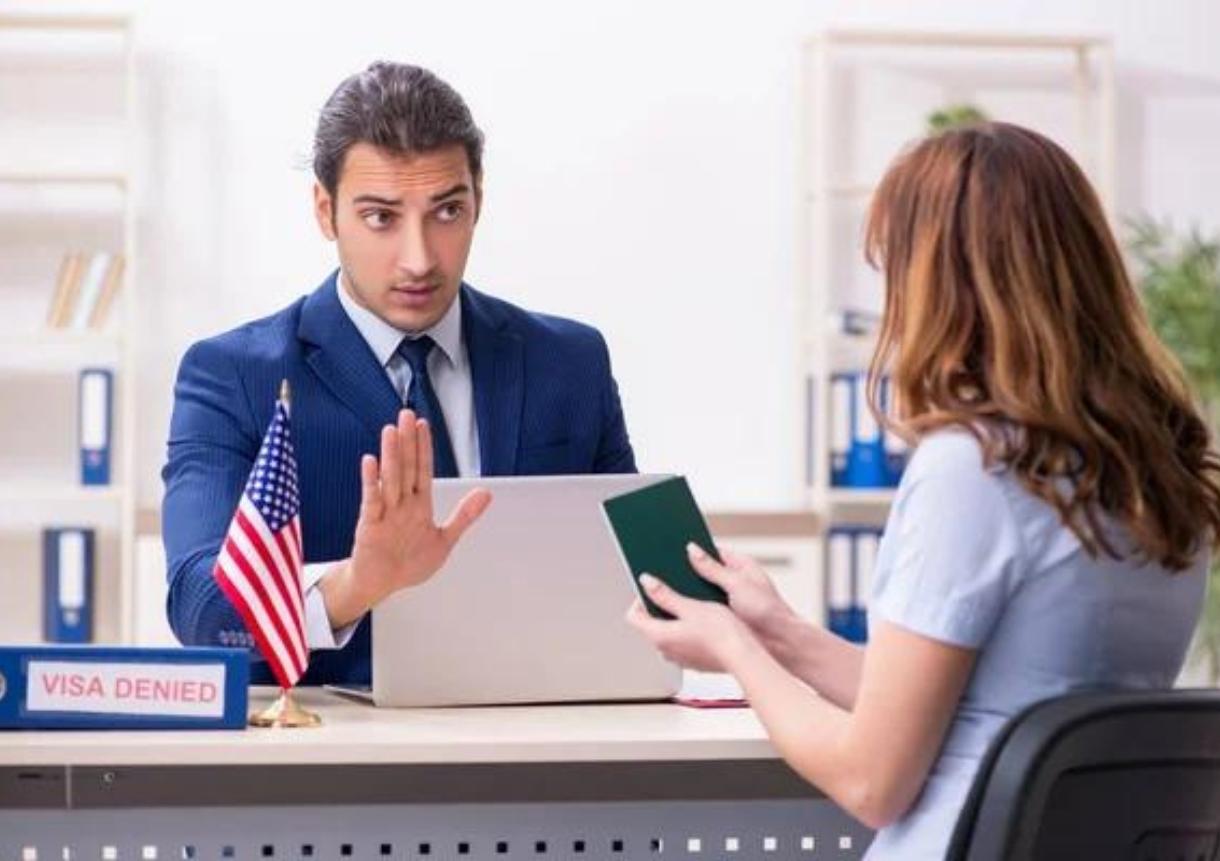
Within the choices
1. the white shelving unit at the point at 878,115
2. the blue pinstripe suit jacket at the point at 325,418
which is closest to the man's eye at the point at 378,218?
the blue pinstripe suit jacket at the point at 325,418

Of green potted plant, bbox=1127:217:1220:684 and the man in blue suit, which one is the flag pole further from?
green potted plant, bbox=1127:217:1220:684

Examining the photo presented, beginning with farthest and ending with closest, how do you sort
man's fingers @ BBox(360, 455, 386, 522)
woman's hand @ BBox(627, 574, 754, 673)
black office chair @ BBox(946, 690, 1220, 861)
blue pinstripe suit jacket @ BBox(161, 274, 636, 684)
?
blue pinstripe suit jacket @ BBox(161, 274, 636, 684), man's fingers @ BBox(360, 455, 386, 522), woman's hand @ BBox(627, 574, 754, 673), black office chair @ BBox(946, 690, 1220, 861)

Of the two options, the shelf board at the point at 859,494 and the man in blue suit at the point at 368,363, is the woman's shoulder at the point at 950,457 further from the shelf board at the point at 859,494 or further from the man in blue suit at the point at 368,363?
the shelf board at the point at 859,494

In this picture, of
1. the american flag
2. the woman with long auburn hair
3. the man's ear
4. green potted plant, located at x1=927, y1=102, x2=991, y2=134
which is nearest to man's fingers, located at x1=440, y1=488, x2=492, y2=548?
the american flag

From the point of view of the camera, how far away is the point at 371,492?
2477 mm

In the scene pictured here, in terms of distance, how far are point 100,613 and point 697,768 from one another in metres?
3.91

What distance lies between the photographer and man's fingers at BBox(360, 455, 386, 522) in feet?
8.05

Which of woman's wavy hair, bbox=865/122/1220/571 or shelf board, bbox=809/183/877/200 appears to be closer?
woman's wavy hair, bbox=865/122/1220/571

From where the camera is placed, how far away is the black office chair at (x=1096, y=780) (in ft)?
5.96

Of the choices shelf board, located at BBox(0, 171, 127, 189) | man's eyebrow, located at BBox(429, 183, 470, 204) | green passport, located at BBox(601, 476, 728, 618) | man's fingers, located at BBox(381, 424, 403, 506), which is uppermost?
shelf board, located at BBox(0, 171, 127, 189)

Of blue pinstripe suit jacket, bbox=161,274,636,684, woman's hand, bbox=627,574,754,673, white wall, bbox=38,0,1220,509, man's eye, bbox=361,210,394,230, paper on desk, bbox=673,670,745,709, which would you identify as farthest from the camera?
white wall, bbox=38,0,1220,509

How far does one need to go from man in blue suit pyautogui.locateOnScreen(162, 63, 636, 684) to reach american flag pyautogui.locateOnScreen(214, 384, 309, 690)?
0.89ft

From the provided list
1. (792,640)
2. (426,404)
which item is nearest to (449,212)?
(426,404)

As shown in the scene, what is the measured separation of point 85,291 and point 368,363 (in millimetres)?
3250
